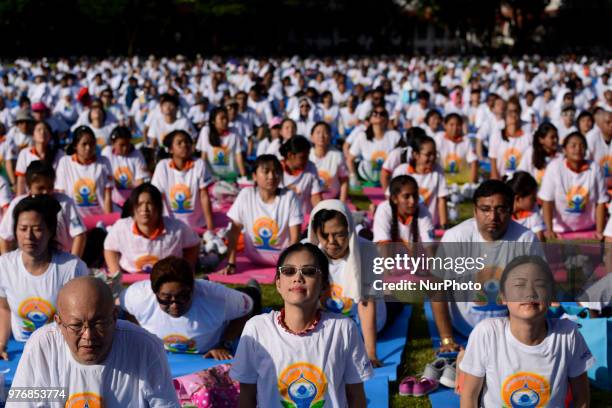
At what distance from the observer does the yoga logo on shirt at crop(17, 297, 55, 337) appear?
19.3 ft

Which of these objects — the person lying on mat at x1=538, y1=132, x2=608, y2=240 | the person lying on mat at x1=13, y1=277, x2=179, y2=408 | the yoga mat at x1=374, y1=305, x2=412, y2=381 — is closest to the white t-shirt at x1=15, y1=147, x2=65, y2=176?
the yoga mat at x1=374, y1=305, x2=412, y2=381

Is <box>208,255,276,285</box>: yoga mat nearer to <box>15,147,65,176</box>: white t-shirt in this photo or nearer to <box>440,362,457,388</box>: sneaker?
<box>440,362,457,388</box>: sneaker

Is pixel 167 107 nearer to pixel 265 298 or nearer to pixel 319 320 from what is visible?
pixel 265 298

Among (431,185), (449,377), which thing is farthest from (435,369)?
(431,185)

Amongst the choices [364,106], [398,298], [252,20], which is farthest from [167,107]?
[252,20]

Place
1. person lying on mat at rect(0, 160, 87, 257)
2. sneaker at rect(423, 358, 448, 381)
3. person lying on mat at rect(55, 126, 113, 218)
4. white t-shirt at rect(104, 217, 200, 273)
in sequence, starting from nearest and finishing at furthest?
sneaker at rect(423, 358, 448, 381)
white t-shirt at rect(104, 217, 200, 273)
person lying on mat at rect(0, 160, 87, 257)
person lying on mat at rect(55, 126, 113, 218)

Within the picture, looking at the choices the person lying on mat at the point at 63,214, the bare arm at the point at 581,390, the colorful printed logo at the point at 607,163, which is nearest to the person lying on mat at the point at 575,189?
the colorful printed logo at the point at 607,163

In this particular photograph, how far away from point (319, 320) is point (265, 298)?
3518mm

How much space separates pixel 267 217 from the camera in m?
8.23

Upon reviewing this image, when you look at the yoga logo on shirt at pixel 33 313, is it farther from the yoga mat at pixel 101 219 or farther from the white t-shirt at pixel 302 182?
the white t-shirt at pixel 302 182

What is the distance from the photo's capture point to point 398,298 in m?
6.80

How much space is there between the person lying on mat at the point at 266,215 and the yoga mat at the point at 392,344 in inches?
59.4

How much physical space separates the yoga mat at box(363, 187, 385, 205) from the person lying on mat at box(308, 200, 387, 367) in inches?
217

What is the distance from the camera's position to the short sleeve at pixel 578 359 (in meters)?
4.17
